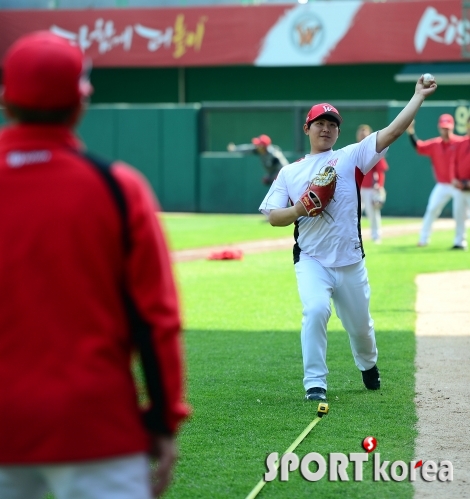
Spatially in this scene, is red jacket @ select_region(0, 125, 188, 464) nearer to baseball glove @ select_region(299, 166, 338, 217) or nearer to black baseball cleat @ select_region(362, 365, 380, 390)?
baseball glove @ select_region(299, 166, 338, 217)

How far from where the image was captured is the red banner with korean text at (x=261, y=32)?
28.7m

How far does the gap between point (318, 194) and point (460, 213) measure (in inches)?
482

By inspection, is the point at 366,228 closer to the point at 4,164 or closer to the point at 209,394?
the point at 209,394

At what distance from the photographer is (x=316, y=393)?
22.9ft

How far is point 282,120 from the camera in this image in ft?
94.3

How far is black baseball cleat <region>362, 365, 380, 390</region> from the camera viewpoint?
7.36 meters

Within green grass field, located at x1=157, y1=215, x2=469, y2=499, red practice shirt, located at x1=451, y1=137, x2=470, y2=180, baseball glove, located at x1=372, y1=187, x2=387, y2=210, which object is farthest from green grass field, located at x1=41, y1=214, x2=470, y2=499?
baseball glove, located at x1=372, y1=187, x2=387, y2=210

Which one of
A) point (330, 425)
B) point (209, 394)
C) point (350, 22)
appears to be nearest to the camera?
point (330, 425)

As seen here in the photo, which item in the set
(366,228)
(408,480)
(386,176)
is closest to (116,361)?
(408,480)

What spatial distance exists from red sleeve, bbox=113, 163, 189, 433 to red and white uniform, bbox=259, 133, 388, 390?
4164 mm

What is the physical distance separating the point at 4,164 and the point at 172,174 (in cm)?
2677

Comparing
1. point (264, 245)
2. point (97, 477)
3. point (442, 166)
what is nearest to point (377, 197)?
point (442, 166)

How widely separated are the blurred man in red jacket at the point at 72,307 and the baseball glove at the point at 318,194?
12.6 feet

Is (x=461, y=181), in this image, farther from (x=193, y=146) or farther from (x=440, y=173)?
(x=193, y=146)
